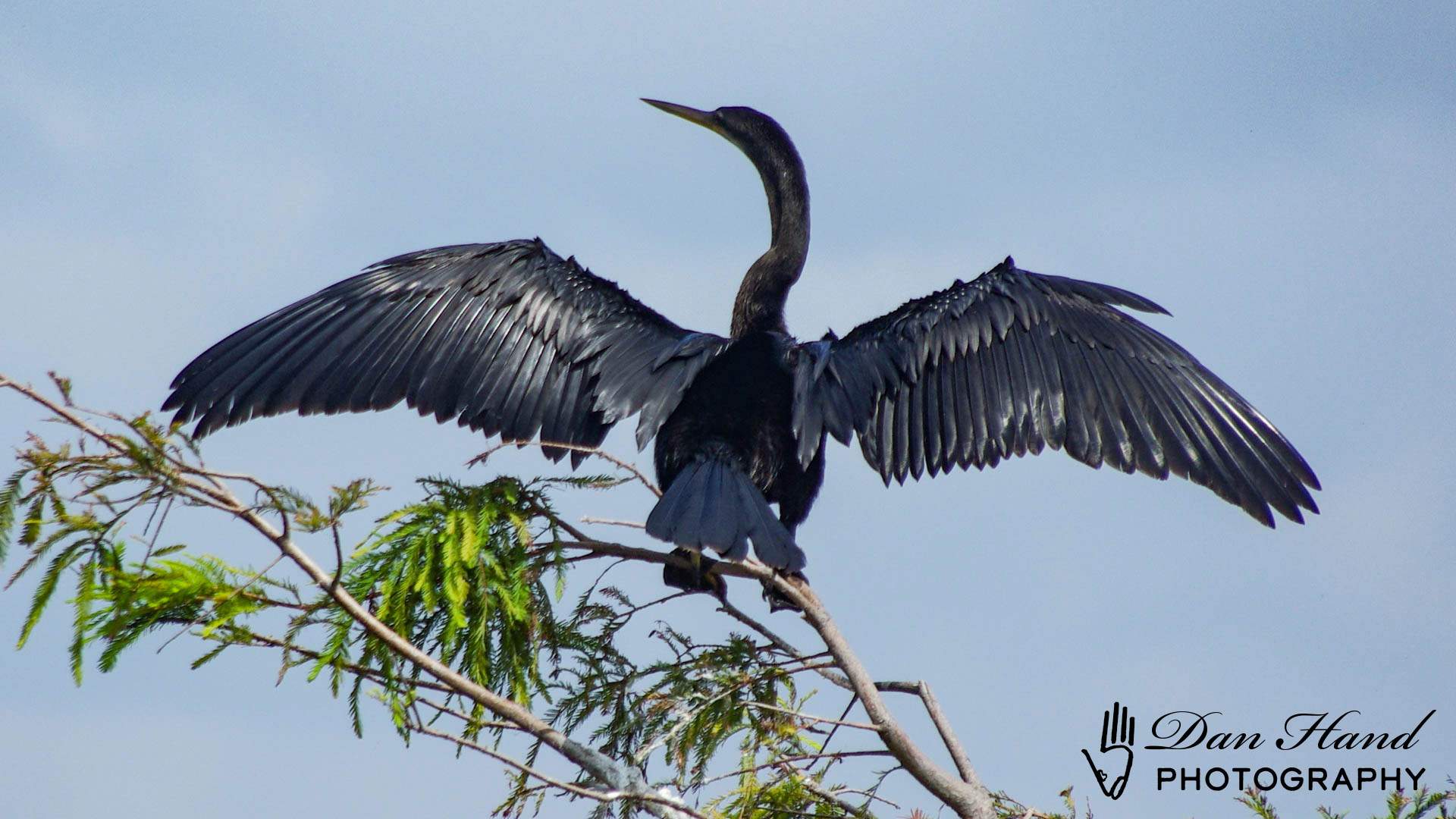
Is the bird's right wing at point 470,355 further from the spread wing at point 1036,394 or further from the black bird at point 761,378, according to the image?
the spread wing at point 1036,394

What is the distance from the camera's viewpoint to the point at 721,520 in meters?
3.75

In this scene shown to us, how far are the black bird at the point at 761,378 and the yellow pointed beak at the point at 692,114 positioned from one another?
6.70 feet

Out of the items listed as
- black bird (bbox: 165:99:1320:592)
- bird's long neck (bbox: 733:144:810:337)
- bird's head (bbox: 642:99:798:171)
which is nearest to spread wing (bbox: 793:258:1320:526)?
black bird (bbox: 165:99:1320:592)

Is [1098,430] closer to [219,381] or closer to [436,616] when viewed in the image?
[436,616]

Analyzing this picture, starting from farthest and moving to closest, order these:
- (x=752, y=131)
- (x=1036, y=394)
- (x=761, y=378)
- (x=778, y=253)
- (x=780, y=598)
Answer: (x=752, y=131), (x=778, y=253), (x=1036, y=394), (x=761, y=378), (x=780, y=598)

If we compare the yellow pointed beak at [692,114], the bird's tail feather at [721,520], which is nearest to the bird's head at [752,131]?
the yellow pointed beak at [692,114]

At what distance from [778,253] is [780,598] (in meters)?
1.76

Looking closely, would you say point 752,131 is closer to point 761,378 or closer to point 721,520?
point 761,378

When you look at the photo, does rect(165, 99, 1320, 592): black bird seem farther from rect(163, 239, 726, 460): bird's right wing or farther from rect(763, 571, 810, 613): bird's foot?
rect(763, 571, 810, 613): bird's foot

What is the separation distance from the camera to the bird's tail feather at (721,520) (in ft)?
11.9

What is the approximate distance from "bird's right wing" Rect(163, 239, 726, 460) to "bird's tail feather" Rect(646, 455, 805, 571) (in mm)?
464

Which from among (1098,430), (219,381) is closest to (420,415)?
(219,381)

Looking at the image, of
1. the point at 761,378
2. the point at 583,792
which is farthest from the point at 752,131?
the point at 583,792

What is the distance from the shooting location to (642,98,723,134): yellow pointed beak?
664cm
